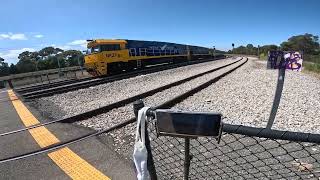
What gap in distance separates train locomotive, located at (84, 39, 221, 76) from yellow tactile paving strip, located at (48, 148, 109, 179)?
662 inches

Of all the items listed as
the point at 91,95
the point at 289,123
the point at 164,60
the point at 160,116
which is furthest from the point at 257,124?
the point at 164,60

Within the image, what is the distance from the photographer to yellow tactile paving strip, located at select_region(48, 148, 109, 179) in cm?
399

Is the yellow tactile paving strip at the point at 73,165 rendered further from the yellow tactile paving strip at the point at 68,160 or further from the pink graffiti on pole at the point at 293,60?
the pink graffiti on pole at the point at 293,60

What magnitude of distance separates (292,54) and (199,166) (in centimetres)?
215

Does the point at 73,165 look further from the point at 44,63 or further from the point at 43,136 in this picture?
the point at 44,63

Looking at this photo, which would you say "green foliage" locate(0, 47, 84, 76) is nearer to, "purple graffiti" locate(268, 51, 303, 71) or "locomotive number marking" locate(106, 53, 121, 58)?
"locomotive number marking" locate(106, 53, 121, 58)

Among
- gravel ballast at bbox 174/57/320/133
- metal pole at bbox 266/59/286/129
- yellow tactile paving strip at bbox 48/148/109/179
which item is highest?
metal pole at bbox 266/59/286/129

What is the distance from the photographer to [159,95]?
11.7 metres

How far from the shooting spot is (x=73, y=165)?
4.41 meters

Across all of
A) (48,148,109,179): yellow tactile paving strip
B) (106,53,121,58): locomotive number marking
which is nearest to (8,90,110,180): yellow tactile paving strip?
(48,148,109,179): yellow tactile paving strip

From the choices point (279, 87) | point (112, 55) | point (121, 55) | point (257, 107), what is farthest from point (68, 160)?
point (121, 55)

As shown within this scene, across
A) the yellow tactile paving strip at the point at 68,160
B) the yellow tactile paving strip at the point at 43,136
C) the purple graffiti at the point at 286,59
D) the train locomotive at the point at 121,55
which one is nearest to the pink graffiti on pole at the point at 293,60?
the purple graffiti at the point at 286,59

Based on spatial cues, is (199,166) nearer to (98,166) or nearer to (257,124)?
(98,166)

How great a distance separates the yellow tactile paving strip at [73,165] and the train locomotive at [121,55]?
16822mm
